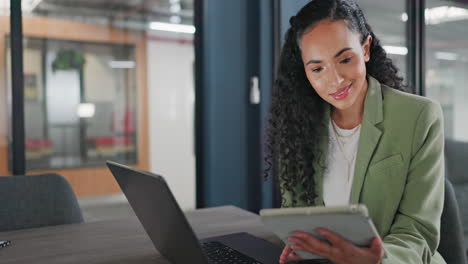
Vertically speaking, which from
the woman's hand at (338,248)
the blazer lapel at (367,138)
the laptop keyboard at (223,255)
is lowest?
the laptop keyboard at (223,255)

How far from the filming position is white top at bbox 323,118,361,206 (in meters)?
1.41

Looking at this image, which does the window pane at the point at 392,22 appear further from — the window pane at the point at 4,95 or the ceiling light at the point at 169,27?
the window pane at the point at 4,95

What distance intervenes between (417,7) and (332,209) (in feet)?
11.7

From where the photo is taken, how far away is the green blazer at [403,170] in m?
1.14

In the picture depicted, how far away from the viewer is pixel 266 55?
3.15 metres

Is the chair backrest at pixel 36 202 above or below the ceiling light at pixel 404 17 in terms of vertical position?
below

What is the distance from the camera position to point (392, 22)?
4016 mm

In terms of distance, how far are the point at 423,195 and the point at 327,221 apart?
0.49 meters

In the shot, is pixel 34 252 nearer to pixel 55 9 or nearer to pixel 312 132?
pixel 312 132

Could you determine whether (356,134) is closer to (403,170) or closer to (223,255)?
(403,170)

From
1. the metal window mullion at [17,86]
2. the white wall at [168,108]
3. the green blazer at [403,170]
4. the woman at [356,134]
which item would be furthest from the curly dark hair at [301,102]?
the white wall at [168,108]

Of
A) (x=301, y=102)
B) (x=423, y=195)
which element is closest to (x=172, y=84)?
(x=301, y=102)

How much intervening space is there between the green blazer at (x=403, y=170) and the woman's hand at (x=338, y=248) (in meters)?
0.21

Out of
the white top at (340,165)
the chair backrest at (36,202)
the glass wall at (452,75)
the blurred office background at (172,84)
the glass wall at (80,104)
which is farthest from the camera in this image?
the glass wall at (452,75)
